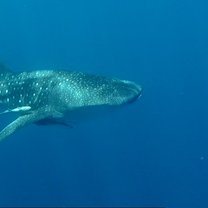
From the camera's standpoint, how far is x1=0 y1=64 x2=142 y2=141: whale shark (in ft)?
25.6

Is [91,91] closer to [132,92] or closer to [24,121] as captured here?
[132,92]

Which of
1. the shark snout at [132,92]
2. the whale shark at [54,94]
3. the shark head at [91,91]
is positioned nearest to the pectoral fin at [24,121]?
the whale shark at [54,94]

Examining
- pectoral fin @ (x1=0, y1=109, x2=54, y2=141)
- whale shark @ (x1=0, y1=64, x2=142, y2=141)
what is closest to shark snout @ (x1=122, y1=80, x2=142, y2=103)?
whale shark @ (x1=0, y1=64, x2=142, y2=141)

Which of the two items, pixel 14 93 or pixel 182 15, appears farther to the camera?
pixel 182 15

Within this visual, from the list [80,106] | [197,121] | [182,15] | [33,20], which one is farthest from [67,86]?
[33,20]

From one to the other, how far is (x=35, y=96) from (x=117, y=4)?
31.4 meters

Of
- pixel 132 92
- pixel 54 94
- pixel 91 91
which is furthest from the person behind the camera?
pixel 54 94

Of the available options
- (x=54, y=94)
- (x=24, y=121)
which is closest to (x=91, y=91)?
(x=54, y=94)

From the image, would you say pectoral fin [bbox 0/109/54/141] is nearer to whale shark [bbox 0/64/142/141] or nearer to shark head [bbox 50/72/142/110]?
whale shark [bbox 0/64/142/141]

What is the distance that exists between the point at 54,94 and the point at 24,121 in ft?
2.46

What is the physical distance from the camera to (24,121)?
8094mm

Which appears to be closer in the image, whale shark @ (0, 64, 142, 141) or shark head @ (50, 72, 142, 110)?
shark head @ (50, 72, 142, 110)

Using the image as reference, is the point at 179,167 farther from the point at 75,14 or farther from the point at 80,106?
the point at 75,14

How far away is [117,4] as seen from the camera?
3878cm
